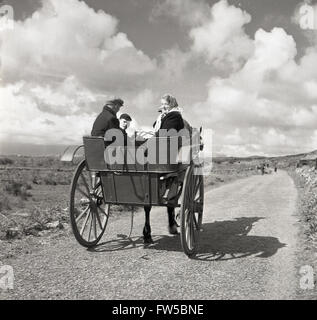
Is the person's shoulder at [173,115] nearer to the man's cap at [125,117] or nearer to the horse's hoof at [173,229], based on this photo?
the man's cap at [125,117]

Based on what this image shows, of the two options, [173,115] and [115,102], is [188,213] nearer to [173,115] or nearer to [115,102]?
[173,115]

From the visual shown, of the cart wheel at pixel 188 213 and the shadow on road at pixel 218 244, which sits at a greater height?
the cart wheel at pixel 188 213

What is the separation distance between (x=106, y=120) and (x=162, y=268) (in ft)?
8.27

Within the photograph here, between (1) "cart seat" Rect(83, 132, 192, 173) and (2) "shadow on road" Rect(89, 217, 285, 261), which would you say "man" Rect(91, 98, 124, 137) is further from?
(2) "shadow on road" Rect(89, 217, 285, 261)

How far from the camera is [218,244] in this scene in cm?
716

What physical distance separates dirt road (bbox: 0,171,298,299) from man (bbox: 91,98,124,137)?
202 cm

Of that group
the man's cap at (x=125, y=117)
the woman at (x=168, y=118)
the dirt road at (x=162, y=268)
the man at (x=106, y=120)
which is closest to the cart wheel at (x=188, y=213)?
the dirt road at (x=162, y=268)

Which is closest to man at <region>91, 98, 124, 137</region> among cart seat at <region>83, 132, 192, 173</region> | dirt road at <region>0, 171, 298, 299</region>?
cart seat at <region>83, 132, 192, 173</region>

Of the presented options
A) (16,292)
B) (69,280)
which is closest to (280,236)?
(69,280)

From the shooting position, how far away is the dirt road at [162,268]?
4621mm

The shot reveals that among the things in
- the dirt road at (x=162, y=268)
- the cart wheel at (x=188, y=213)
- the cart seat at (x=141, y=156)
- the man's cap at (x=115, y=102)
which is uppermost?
the man's cap at (x=115, y=102)

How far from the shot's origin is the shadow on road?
6.46m

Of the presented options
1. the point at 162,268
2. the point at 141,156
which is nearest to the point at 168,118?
the point at 141,156
